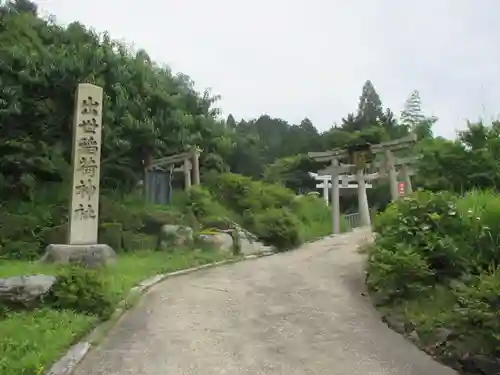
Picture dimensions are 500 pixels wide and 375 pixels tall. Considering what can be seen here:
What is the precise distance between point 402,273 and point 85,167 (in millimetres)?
6965

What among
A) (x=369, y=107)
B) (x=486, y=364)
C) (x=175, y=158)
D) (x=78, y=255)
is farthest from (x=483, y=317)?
(x=369, y=107)

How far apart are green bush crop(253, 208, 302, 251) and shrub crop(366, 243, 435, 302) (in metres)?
7.46

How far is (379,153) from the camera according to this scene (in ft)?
64.2

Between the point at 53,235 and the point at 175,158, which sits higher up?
the point at 175,158

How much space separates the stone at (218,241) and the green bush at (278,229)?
190cm

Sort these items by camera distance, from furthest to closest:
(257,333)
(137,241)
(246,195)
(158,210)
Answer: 1. (246,195)
2. (158,210)
3. (137,241)
4. (257,333)

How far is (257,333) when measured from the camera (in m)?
6.73

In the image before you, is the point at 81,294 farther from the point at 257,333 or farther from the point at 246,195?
the point at 246,195

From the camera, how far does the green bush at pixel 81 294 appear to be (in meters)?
6.95

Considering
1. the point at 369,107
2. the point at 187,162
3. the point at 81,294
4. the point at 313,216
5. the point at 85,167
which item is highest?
the point at 369,107

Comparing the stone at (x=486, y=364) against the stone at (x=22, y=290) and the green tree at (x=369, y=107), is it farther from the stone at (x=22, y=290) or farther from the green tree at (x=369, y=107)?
the green tree at (x=369, y=107)

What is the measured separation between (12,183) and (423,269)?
36.7 feet

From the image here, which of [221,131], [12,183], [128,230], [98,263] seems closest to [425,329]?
[98,263]

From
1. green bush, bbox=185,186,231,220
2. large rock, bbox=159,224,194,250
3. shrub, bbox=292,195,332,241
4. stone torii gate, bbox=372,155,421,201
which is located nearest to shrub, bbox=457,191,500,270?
large rock, bbox=159,224,194,250
